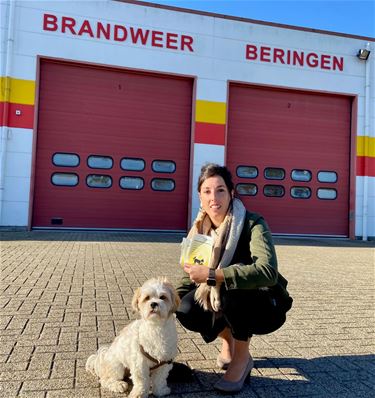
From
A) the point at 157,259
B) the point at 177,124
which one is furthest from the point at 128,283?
the point at 177,124

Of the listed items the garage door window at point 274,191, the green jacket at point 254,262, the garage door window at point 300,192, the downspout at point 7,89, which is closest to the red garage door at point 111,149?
the downspout at point 7,89

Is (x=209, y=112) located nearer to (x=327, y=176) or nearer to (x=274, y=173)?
(x=274, y=173)

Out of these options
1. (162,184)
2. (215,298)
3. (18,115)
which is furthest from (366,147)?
(215,298)

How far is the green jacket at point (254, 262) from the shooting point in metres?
2.51

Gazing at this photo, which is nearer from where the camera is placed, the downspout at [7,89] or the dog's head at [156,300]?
the dog's head at [156,300]

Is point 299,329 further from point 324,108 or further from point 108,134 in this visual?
point 324,108

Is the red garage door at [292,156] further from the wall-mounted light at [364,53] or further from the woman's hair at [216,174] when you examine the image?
the woman's hair at [216,174]

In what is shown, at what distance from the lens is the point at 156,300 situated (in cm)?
239

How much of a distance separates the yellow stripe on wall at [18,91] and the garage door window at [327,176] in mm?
9231

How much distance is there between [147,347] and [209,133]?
1070 cm

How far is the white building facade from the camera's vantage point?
38.1ft

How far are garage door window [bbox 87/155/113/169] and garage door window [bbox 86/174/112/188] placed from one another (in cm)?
28

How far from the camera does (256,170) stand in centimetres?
1325

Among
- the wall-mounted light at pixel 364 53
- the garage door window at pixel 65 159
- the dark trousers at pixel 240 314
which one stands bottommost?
the dark trousers at pixel 240 314
